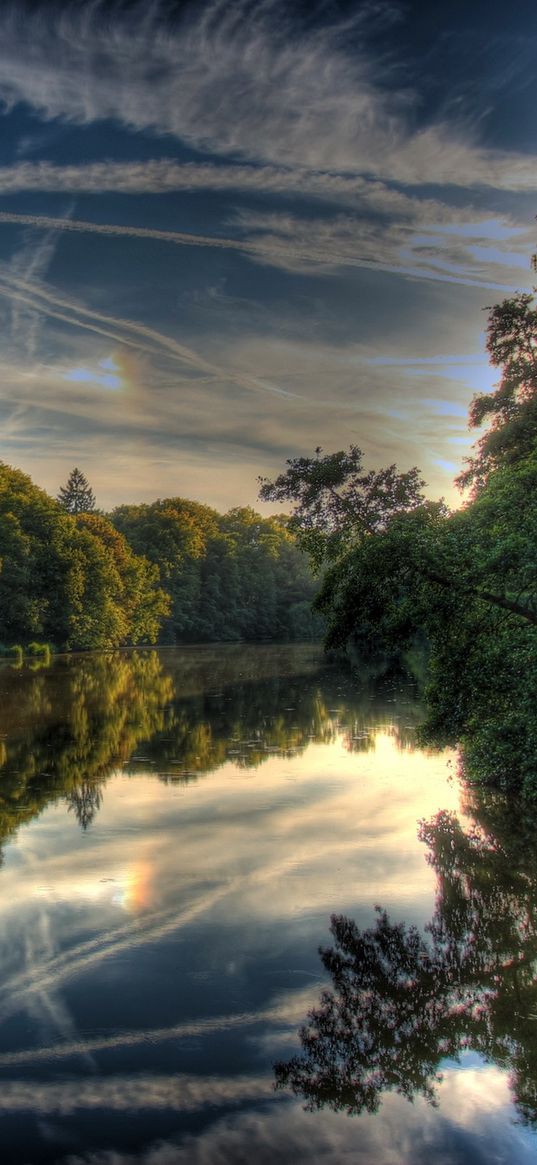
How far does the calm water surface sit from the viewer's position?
6.91 metres

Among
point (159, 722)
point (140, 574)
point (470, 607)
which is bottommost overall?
point (159, 722)

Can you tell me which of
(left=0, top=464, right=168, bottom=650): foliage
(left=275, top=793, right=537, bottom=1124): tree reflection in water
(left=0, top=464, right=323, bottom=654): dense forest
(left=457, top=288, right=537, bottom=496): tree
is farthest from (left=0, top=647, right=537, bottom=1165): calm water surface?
(left=0, top=464, right=168, bottom=650): foliage

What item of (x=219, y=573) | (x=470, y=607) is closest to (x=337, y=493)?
(x=470, y=607)

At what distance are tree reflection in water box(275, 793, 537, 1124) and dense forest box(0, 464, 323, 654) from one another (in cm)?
4523

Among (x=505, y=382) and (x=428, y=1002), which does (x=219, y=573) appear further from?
(x=428, y=1002)

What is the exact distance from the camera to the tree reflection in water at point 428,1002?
763cm

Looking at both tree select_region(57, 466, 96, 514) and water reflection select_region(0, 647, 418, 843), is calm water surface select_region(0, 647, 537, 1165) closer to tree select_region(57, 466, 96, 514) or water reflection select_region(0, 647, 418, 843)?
water reflection select_region(0, 647, 418, 843)

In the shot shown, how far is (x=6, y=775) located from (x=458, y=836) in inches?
440

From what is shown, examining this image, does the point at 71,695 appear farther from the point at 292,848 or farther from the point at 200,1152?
the point at 200,1152

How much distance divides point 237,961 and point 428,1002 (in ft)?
7.40

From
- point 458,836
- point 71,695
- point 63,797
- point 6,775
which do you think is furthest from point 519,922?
point 71,695

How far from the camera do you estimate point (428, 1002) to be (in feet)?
29.5

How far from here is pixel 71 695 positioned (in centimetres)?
3966

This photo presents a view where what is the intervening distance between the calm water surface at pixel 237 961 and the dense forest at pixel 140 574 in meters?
38.7
